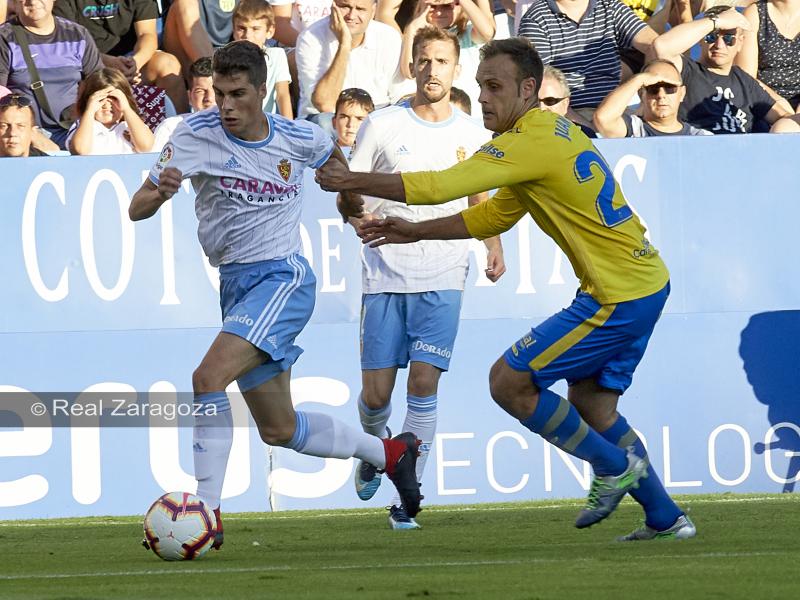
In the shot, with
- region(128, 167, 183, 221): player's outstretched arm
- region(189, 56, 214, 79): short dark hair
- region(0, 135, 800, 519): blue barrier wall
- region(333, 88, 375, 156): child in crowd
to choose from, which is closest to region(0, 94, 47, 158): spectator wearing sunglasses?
region(0, 135, 800, 519): blue barrier wall

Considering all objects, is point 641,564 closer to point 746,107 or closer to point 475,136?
point 475,136

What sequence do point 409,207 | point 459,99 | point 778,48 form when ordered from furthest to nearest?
point 778,48 < point 459,99 < point 409,207

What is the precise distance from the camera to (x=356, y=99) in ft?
33.5

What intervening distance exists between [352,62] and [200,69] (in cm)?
123

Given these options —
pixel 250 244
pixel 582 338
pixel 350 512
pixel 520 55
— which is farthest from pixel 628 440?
pixel 350 512

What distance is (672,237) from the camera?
9.57 meters

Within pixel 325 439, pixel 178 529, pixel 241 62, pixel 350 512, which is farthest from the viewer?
pixel 350 512

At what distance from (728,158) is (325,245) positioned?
2.83 m

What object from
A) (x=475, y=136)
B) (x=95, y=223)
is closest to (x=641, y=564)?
(x=475, y=136)

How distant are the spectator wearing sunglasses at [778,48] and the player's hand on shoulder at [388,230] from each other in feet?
22.1

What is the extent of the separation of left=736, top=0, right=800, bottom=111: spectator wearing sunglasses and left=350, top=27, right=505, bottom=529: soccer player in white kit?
456cm

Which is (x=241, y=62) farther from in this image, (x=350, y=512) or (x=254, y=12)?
(x=254, y=12)

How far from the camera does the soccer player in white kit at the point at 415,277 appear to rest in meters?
8.09

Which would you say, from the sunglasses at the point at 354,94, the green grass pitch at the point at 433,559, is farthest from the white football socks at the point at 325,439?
the sunglasses at the point at 354,94
